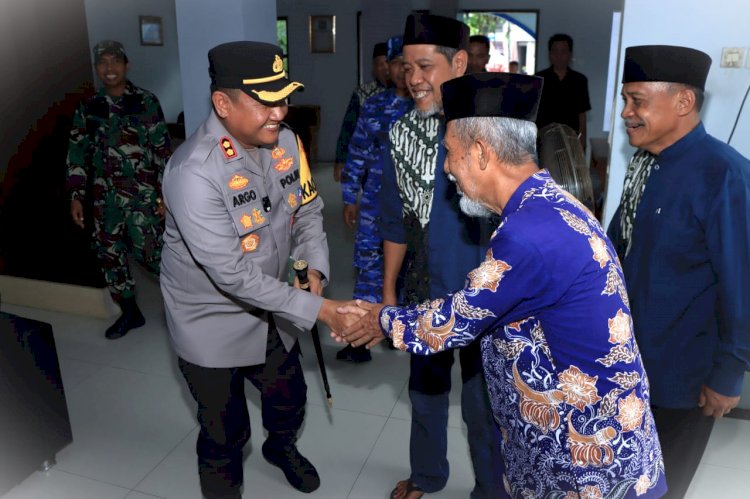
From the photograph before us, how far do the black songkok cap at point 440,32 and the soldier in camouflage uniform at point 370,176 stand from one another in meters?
0.88

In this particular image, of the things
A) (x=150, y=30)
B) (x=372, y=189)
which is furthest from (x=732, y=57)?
(x=150, y=30)

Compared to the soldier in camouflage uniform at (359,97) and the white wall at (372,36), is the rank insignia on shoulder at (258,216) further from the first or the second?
the white wall at (372,36)

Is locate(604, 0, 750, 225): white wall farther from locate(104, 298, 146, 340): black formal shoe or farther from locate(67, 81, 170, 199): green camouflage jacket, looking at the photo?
locate(104, 298, 146, 340): black formal shoe

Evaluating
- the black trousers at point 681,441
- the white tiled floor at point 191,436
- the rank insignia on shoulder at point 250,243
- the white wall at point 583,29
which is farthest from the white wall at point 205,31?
the white wall at point 583,29

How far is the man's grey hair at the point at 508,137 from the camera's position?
1.24 metres

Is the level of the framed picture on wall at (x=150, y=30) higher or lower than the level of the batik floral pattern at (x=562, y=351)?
higher

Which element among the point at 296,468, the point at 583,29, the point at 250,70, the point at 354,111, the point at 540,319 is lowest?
the point at 296,468

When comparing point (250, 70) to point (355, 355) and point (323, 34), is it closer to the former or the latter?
point (355, 355)

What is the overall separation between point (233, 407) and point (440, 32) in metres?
1.39

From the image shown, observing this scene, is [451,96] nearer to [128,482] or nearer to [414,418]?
[414,418]

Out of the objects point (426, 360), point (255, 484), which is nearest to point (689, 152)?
point (426, 360)

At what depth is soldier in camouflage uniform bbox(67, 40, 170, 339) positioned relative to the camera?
10.9 ft

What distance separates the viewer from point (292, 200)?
2.00 metres

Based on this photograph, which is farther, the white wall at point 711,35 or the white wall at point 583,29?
the white wall at point 583,29
